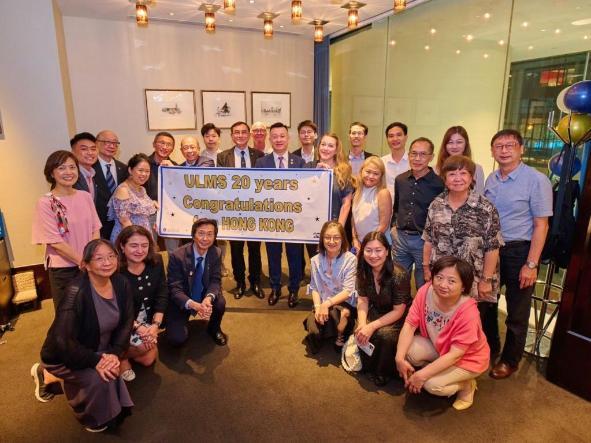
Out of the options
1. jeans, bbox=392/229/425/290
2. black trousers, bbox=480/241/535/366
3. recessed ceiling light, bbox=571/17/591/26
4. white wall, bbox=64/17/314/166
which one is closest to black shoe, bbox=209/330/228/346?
jeans, bbox=392/229/425/290

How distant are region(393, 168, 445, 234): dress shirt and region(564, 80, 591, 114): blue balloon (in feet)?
3.00

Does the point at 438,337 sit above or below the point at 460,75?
below

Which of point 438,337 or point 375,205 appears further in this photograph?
point 375,205

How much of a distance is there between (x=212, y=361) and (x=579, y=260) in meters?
2.54

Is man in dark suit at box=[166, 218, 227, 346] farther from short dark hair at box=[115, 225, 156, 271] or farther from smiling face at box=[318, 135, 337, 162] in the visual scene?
smiling face at box=[318, 135, 337, 162]

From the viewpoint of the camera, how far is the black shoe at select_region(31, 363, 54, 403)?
2.44 meters

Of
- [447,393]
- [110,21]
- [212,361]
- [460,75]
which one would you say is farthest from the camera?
[110,21]

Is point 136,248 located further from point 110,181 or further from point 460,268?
point 460,268

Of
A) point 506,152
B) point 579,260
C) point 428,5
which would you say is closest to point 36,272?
point 506,152

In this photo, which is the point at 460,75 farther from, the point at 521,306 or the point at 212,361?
the point at 212,361

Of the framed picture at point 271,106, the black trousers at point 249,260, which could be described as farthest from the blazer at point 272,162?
the framed picture at point 271,106

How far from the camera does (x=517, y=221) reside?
2479 mm

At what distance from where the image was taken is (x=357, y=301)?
2879 millimetres

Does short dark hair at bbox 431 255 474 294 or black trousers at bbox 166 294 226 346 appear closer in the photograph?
short dark hair at bbox 431 255 474 294
